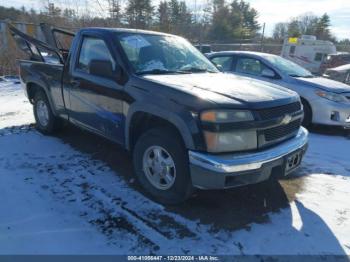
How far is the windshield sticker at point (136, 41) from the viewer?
3.70m

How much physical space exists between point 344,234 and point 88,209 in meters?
2.53

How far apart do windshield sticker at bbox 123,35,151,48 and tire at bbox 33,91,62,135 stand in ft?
7.08

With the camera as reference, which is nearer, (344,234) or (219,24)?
(344,234)

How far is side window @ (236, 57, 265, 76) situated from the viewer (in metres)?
6.95

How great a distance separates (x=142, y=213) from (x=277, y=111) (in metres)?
1.71

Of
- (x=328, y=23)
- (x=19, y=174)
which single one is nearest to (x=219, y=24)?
(x=328, y=23)

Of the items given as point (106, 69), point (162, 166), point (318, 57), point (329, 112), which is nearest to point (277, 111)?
point (162, 166)

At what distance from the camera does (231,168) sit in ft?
8.55

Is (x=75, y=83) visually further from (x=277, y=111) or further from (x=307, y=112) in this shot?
(x=307, y=112)

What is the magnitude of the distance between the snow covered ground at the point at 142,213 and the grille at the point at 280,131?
80 centimetres

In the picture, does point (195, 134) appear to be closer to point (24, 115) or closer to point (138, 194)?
point (138, 194)

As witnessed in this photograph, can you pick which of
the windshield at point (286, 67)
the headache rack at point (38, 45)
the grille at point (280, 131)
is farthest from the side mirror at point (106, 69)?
the windshield at point (286, 67)

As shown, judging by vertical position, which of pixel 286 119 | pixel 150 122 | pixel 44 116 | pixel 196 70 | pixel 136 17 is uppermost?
pixel 136 17

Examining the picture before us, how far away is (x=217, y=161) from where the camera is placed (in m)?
2.60
